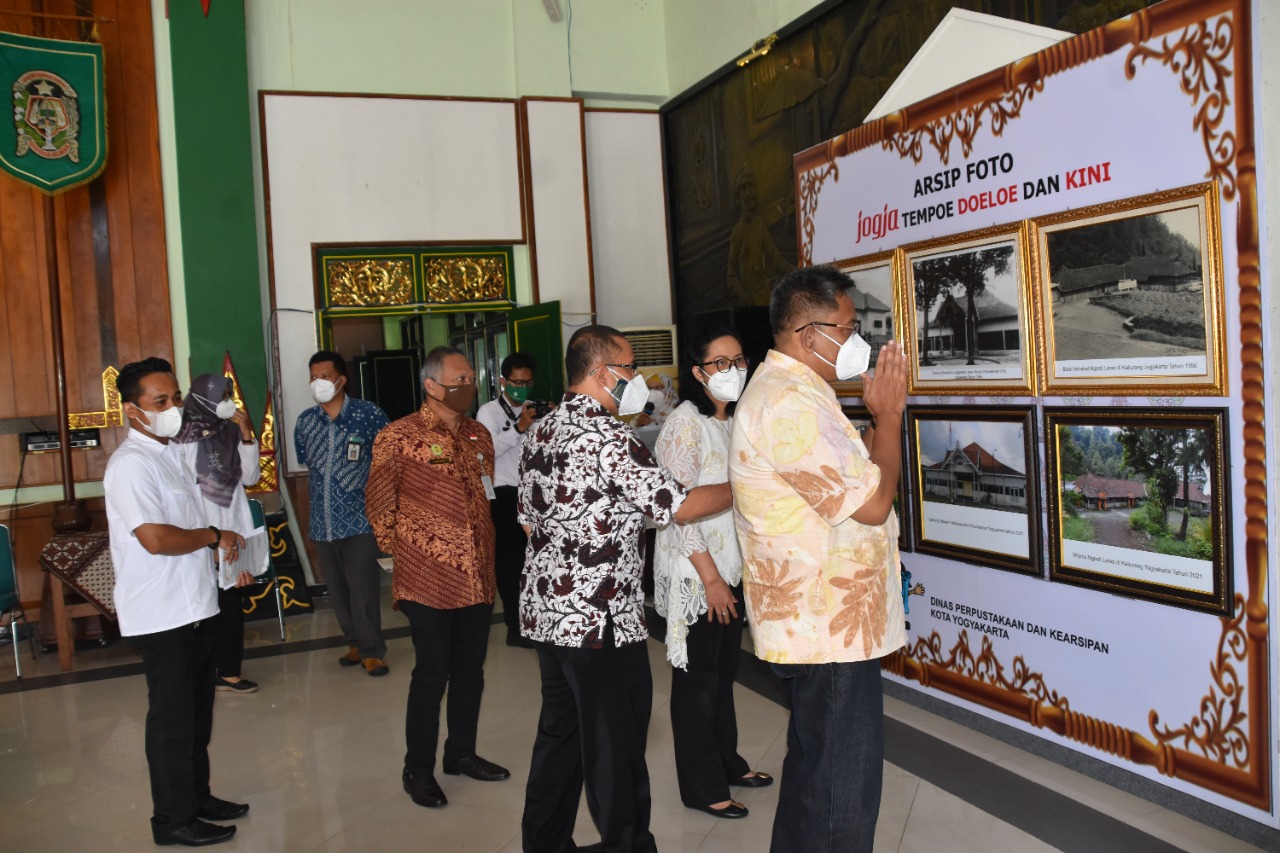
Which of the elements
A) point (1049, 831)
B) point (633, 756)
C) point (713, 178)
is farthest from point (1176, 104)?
point (713, 178)

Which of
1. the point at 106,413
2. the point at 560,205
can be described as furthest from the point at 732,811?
the point at 560,205

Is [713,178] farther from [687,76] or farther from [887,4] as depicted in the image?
[887,4]

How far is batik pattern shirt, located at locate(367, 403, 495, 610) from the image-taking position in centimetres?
359

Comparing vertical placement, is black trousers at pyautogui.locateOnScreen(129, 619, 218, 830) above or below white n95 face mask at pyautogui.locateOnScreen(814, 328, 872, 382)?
below

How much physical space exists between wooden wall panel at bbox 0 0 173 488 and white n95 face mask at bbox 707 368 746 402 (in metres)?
5.89

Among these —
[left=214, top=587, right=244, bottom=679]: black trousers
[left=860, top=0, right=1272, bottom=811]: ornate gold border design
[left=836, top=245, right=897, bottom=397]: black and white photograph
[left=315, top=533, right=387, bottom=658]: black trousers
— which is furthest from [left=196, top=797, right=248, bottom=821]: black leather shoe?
[left=860, top=0, right=1272, bottom=811]: ornate gold border design

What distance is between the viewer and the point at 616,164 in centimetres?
909

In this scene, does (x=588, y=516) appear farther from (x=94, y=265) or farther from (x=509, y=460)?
(x=94, y=265)

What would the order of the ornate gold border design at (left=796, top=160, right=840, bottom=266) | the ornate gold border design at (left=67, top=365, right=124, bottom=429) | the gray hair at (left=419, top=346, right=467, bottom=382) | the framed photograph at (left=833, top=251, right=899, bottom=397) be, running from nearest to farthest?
the gray hair at (left=419, top=346, right=467, bottom=382) → the framed photograph at (left=833, top=251, right=899, bottom=397) → the ornate gold border design at (left=796, top=160, right=840, bottom=266) → the ornate gold border design at (left=67, top=365, right=124, bottom=429)

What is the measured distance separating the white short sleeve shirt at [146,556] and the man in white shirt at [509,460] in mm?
2411

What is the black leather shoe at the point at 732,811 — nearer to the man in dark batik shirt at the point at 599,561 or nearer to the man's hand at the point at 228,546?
the man in dark batik shirt at the point at 599,561

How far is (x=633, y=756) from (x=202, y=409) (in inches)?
100

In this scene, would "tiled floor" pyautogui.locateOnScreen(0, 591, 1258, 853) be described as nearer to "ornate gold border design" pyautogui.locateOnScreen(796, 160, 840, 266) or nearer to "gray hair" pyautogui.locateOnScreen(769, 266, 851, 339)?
"gray hair" pyautogui.locateOnScreen(769, 266, 851, 339)

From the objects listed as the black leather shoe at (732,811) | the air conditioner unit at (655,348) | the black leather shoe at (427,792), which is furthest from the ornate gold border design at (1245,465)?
the air conditioner unit at (655,348)
